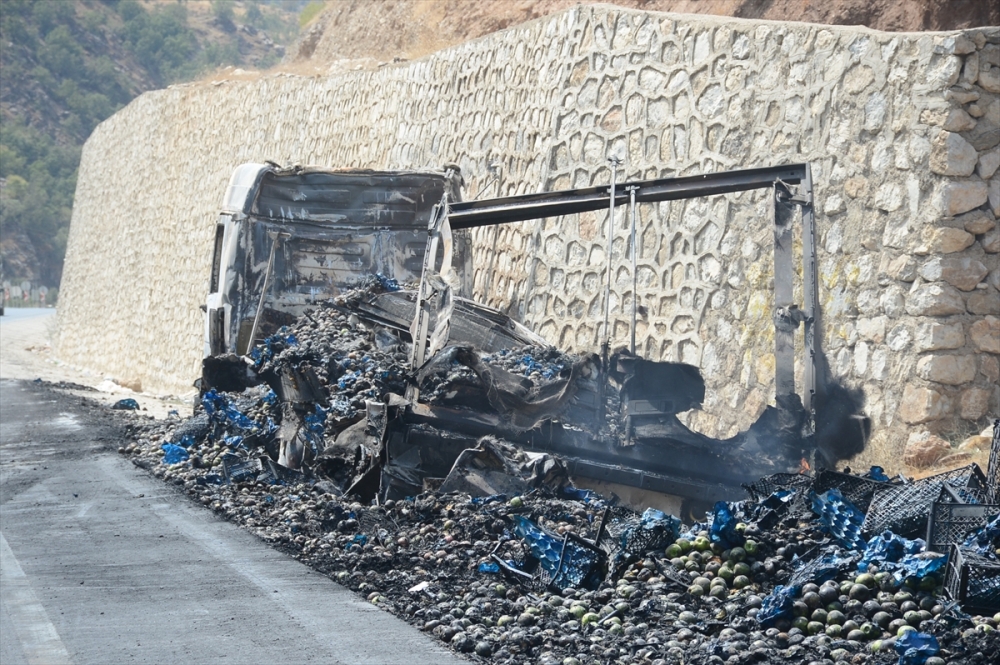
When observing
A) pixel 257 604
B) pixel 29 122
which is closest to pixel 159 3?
pixel 29 122

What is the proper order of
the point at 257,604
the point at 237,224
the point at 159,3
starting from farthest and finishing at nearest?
the point at 159,3 → the point at 237,224 → the point at 257,604

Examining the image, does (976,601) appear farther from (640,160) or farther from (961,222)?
(640,160)

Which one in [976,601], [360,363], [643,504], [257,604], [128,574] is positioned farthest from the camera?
[360,363]

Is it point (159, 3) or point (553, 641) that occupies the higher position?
point (159, 3)

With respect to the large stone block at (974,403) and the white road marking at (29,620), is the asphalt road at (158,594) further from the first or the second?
the large stone block at (974,403)

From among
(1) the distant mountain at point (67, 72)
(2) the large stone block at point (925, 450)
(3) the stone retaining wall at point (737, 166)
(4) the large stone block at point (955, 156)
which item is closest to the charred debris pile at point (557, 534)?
(2) the large stone block at point (925, 450)

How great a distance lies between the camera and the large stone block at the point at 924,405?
10227mm

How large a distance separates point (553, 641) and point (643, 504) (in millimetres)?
2711

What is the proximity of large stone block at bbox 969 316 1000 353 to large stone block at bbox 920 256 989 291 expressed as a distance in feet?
1.06

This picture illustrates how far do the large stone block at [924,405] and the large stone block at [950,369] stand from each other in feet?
0.42

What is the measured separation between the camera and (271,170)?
1432 centimetres

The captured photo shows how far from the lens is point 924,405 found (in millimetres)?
10258

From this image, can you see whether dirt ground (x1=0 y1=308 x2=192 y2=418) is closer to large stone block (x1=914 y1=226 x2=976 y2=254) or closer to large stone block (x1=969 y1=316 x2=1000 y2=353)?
large stone block (x1=914 y1=226 x2=976 y2=254)

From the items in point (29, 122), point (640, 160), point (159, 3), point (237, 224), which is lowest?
point (237, 224)
